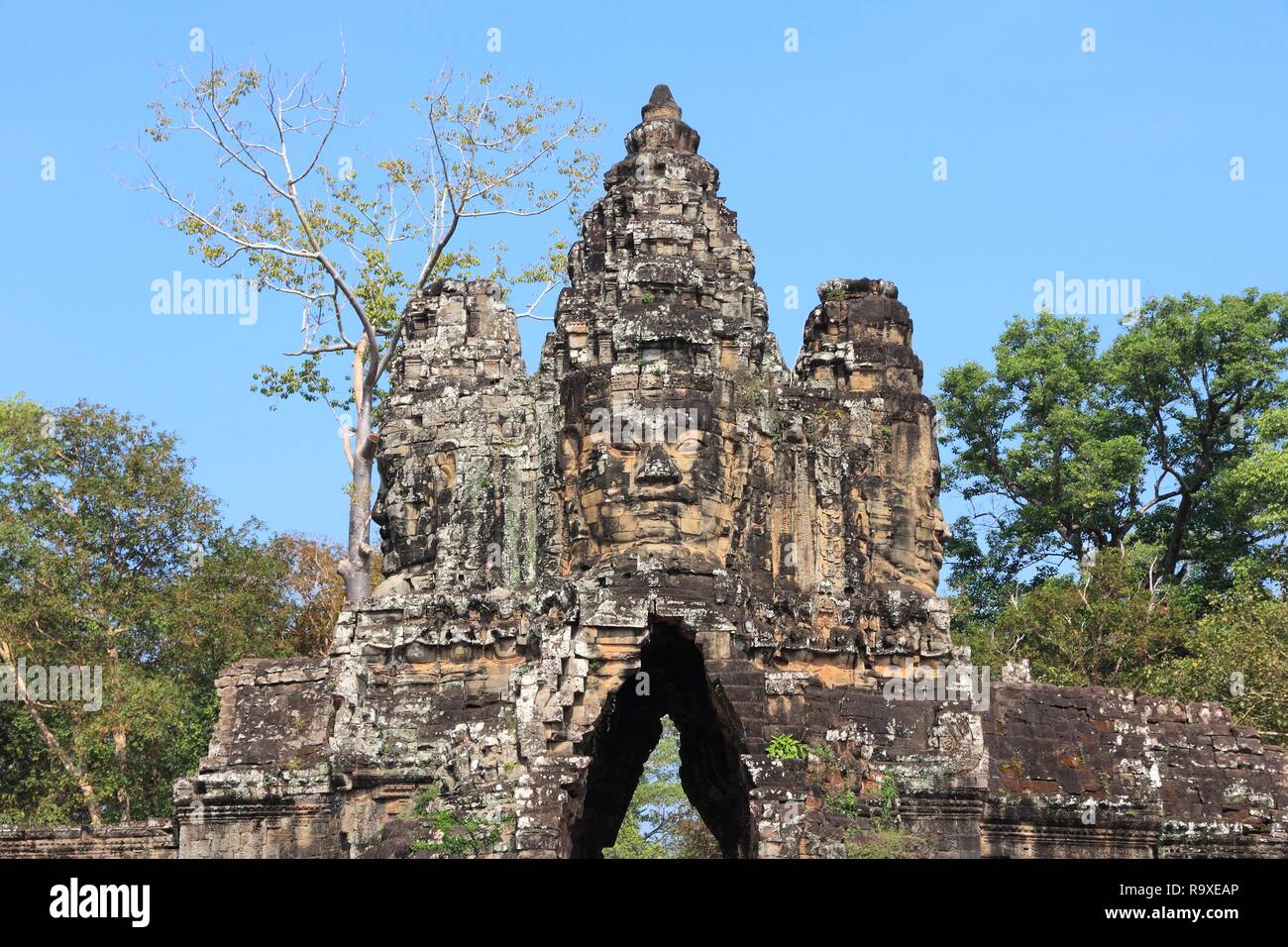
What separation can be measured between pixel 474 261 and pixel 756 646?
15667 mm

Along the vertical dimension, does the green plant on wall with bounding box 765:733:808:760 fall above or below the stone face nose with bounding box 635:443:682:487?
below

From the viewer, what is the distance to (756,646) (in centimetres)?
2572

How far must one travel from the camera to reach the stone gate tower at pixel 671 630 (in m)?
25.0

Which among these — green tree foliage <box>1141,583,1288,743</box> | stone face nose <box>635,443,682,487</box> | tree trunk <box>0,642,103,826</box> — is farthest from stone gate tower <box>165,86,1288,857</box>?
tree trunk <box>0,642,103,826</box>

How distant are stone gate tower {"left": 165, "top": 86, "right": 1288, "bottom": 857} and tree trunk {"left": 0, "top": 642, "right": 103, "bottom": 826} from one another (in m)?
7.08

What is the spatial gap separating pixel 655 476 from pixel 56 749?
42.3 feet

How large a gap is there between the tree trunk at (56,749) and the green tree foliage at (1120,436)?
15.4m

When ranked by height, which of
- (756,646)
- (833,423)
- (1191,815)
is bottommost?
(1191,815)

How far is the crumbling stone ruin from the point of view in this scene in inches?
984

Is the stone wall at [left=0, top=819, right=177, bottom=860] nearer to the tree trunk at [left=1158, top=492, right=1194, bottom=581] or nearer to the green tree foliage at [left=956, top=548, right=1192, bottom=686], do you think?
the green tree foliage at [left=956, top=548, right=1192, bottom=686]

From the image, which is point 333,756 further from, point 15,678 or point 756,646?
point 15,678

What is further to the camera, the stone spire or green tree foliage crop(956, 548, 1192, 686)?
green tree foliage crop(956, 548, 1192, 686)

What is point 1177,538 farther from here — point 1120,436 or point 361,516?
point 361,516
